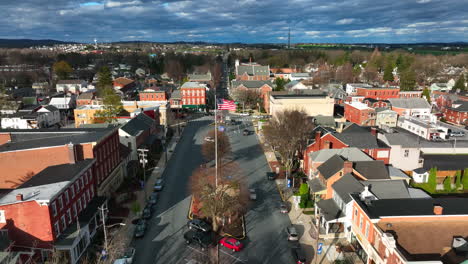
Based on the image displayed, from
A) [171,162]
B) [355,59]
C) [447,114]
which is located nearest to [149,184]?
[171,162]

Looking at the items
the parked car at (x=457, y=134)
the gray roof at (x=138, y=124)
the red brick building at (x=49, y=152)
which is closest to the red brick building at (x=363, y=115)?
the parked car at (x=457, y=134)

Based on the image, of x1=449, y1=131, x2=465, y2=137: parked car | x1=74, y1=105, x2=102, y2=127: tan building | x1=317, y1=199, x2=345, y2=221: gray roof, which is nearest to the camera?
x1=317, y1=199, x2=345, y2=221: gray roof

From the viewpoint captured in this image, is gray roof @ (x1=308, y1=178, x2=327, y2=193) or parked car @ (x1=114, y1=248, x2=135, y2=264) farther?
gray roof @ (x1=308, y1=178, x2=327, y2=193)

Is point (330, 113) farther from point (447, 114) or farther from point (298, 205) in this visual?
point (298, 205)

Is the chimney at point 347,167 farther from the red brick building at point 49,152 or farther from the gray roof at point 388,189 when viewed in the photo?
the red brick building at point 49,152

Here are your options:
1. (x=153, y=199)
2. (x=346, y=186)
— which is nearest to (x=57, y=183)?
(x=153, y=199)

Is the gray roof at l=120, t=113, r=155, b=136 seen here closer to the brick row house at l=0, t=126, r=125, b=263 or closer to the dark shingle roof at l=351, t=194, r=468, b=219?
the brick row house at l=0, t=126, r=125, b=263

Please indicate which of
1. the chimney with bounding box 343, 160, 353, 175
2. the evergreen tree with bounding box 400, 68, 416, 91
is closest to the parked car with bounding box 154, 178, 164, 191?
the chimney with bounding box 343, 160, 353, 175
